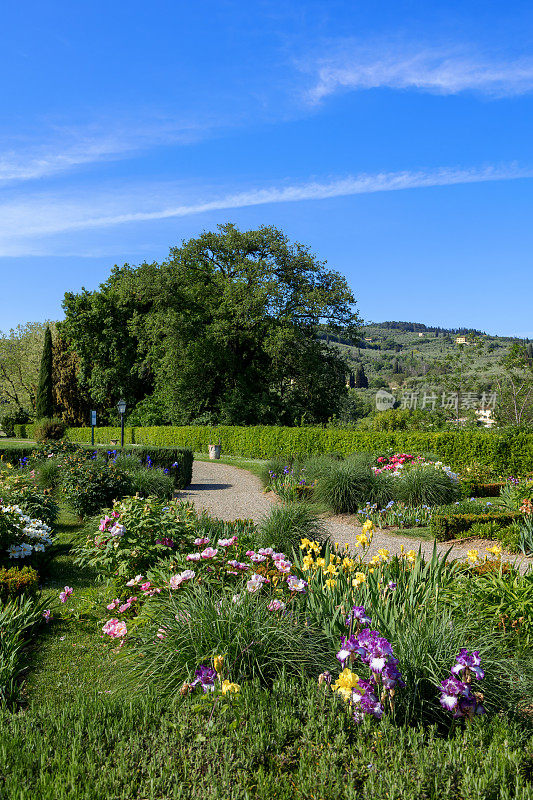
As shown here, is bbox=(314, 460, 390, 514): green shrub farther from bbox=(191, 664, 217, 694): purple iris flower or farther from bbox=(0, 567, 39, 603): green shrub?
bbox=(191, 664, 217, 694): purple iris flower

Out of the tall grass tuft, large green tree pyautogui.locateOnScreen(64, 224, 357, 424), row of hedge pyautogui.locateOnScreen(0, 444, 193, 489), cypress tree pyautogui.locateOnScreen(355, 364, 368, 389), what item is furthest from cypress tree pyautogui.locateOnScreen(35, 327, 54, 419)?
cypress tree pyautogui.locateOnScreen(355, 364, 368, 389)

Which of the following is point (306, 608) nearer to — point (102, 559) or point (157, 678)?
point (157, 678)

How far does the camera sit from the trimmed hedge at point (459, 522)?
7410 mm

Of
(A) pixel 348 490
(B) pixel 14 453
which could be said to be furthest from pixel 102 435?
(A) pixel 348 490

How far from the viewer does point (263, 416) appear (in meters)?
24.8

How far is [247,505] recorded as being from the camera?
10.2m

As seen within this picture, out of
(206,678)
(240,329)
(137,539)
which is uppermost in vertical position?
(240,329)

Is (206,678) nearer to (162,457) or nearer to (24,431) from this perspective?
(162,457)

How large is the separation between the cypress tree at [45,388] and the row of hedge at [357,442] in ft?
31.1

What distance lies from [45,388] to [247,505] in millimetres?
24712

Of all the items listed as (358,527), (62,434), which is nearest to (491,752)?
(358,527)

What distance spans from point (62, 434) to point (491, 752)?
2530 cm

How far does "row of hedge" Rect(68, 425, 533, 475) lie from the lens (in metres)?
12.4

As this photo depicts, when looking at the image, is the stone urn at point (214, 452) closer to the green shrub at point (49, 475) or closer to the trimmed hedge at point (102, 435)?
the trimmed hedge at point (102, 435)
